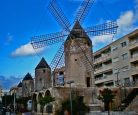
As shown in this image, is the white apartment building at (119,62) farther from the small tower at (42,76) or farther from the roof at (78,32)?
the roof at (78,32)

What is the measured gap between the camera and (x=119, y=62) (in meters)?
69.8

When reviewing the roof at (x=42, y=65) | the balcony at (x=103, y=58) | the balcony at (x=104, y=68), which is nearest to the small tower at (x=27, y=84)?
the roof at (x=42, y=65)

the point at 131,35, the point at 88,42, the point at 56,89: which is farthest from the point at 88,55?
the point at 131,35

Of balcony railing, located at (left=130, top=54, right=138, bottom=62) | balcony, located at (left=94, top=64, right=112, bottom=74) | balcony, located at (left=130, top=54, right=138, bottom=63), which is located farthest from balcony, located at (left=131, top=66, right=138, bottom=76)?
balcony, located at (left=94, top=64, right=112, bottom=74)

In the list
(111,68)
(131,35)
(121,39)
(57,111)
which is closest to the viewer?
(57,111)

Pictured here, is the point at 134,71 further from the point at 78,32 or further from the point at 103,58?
the point at 78,32

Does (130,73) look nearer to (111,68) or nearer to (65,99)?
(111,68)

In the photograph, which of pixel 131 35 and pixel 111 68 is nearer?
pixel 131 35

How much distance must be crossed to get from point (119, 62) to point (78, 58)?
A: 2084 centimetres

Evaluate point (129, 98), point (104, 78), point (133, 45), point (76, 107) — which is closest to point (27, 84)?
point (104, 78)

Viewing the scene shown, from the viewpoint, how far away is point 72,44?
169 ft

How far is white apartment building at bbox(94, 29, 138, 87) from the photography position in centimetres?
6384

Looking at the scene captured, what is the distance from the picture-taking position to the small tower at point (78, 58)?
166ft

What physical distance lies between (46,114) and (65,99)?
4.44 meters
